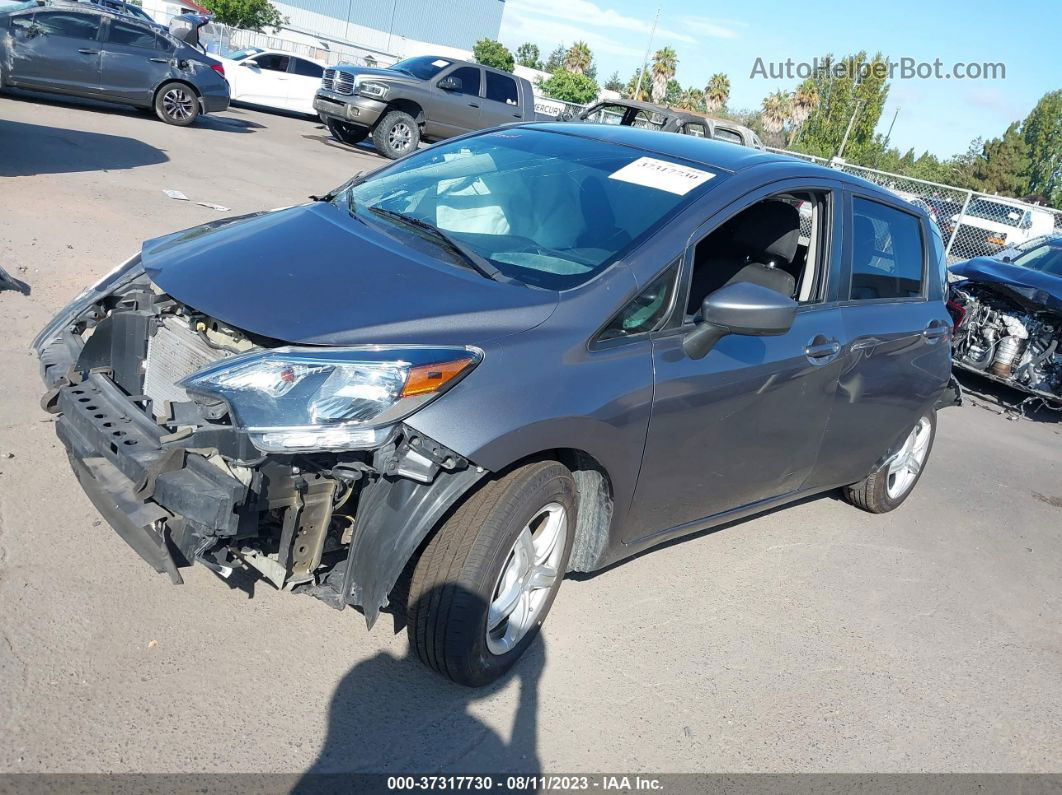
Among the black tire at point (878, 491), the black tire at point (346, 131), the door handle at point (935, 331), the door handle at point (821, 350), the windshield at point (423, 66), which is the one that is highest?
the windshield at point (423, 66)

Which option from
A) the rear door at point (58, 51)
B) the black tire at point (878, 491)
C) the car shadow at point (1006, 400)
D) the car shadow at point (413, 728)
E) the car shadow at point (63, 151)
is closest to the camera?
the car shadow at point (413, 728)

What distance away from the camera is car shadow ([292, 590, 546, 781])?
9.52 feet

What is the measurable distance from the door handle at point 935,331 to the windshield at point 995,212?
1447cm

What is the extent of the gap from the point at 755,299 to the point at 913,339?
79.5 inches

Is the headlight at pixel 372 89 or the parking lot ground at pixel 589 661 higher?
the headlight at pixel 372 89

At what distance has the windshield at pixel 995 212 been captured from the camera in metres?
18.2

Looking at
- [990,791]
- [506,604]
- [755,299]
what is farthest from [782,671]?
[755,299]

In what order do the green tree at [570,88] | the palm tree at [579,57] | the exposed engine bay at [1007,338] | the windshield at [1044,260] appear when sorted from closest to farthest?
the exposed engine bay at [1007,338], the windshield at [1044,260], the green tree at [570,88], the palm tree at [579,57]

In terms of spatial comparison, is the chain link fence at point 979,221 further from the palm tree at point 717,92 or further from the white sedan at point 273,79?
the palm tree at point 717,92

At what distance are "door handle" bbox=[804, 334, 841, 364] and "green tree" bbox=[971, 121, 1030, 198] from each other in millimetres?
50576

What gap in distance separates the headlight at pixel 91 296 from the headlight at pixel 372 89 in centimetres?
1448

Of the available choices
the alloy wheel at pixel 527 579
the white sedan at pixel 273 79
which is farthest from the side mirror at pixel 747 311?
the white sedan at pixel 273 79

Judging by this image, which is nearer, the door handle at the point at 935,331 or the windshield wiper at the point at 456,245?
the windshield wiper at the point at 456,245

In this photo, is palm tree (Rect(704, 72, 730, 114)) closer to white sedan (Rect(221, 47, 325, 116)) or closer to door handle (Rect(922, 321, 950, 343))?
white sedan (Rect(221, 47, 325, 116))
